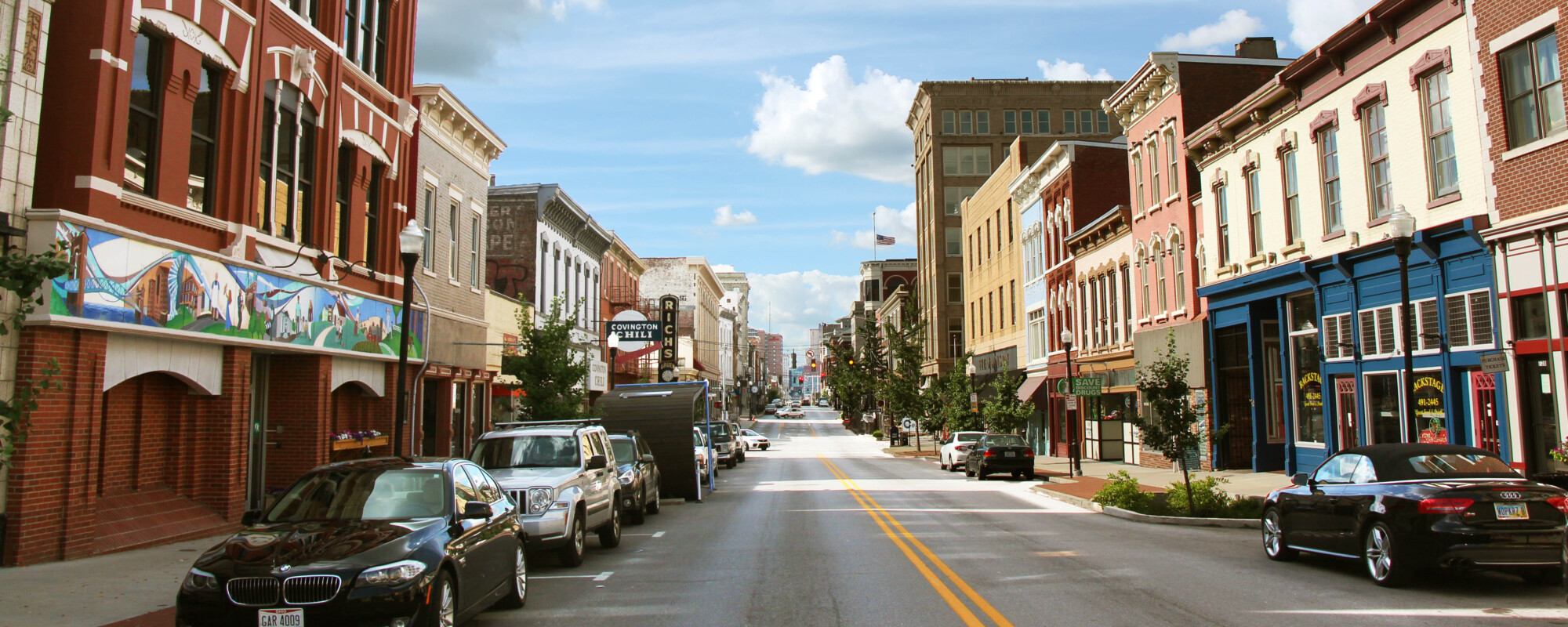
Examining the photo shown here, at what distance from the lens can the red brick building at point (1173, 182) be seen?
29.1 metres

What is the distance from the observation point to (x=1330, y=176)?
2194 centimetres

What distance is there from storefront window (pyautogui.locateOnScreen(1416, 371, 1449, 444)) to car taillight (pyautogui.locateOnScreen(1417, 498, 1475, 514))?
391 inches

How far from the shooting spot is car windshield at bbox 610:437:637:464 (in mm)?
17906

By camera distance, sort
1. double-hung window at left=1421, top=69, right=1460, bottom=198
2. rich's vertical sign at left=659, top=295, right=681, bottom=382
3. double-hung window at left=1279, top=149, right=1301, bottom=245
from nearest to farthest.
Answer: double-hung window at left=1421, top=69, right=1460, bottom=198 < double-hung window at left=1279, top=149, right=1301, bottom=245 < rich's vertical sign at left=659, top=295, right=681, bottom=382

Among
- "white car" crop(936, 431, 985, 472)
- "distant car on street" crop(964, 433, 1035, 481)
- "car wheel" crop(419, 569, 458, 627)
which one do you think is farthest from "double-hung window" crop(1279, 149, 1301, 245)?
"car wheel" crop(419, 569, 458, 627)

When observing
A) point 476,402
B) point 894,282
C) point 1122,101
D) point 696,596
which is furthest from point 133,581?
point 894,282

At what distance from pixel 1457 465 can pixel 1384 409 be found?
449 inches

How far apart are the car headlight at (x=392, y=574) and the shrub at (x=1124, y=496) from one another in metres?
14.1

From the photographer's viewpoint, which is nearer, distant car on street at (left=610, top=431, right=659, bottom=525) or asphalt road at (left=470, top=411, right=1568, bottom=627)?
asphalt road at (left=470, top=411, right=1568, bottom=627)

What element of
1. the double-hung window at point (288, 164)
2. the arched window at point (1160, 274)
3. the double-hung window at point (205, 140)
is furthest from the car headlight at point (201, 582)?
the arched window at point (1160, 274)

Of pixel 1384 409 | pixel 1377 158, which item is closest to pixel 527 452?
pixel 1384 409

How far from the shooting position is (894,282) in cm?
10869

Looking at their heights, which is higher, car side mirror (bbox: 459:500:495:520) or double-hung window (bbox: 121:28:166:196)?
double-hung window (bbox: 121:28:166:196)

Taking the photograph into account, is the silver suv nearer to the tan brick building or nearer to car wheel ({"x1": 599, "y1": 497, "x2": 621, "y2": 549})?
car wheel ({"x1": 599, "y1": 497, "x2": 621, "y2": 549})
